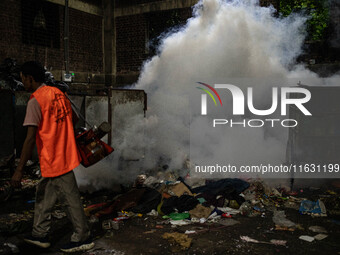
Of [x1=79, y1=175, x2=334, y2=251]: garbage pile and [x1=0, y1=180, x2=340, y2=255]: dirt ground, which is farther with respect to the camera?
[x1=79, y1=175, x2=334, y2=251]: garbage pile

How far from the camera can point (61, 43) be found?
1318 centimetres

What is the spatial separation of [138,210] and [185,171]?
Result: 2104mm

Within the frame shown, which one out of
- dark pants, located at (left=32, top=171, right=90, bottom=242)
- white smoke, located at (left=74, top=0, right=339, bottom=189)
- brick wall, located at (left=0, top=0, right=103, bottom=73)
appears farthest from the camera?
brick wall, located at (left=0, top=0, right=103, bottom=73)

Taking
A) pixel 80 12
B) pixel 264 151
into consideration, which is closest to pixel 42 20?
pixel 80 12

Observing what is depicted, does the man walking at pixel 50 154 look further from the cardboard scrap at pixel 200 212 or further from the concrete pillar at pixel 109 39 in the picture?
the concrete pillar at pixel 109 39

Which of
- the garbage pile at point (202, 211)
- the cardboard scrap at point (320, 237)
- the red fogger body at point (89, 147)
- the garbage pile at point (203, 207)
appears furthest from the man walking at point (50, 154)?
the cardboard scrap at point (320, 237)

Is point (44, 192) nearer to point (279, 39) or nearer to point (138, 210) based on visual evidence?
point (138, 210)

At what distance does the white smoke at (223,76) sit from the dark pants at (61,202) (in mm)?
3124

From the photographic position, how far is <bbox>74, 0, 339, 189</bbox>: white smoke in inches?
285

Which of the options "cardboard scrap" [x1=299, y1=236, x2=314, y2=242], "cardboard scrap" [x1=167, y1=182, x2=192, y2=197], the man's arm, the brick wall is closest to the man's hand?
the man's arm

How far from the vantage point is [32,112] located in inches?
120

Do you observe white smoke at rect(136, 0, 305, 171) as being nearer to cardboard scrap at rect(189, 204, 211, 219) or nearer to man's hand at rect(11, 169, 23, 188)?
cardboard scrap at rect(189, 204, 211, 219)

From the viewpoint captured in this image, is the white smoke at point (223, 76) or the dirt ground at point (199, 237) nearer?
the dirt ground at point (199, 237)

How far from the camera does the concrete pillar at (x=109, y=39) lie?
14844 millimetres
